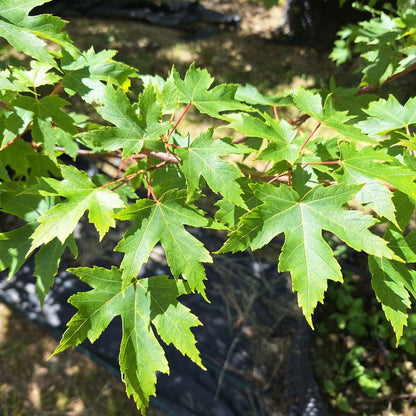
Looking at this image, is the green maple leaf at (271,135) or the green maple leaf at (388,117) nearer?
the green maple leaf at (271,135)

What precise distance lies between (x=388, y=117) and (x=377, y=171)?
405mm

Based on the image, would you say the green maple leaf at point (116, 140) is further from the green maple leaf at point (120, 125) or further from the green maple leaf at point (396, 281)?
the green maple leaf at point (396, 281)

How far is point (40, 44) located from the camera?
1224 mm

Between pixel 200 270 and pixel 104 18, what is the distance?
7.00m

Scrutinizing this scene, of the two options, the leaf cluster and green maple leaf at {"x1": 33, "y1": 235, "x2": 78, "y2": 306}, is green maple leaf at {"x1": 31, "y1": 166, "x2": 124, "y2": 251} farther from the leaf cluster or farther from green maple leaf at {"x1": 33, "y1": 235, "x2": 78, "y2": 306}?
green maple leaf at {"x1": 33, "y1": 235, "x2": 78, "y2": 306}

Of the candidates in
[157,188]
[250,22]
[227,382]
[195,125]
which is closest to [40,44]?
[157,188]

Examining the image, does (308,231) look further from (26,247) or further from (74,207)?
(26,247)

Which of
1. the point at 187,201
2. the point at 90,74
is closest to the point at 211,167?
the point at 187,201

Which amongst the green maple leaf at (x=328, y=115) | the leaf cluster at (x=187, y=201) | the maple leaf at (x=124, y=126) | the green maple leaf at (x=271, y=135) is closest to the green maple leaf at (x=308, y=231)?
the leaf cluster at (x=187, y=201)

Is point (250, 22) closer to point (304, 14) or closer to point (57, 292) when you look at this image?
point (304, 14)

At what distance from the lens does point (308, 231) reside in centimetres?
117

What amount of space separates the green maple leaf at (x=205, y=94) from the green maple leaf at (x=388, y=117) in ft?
1.46

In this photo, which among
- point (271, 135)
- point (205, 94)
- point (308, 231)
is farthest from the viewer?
point (205, 94)

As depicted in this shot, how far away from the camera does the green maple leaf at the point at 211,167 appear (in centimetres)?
118
